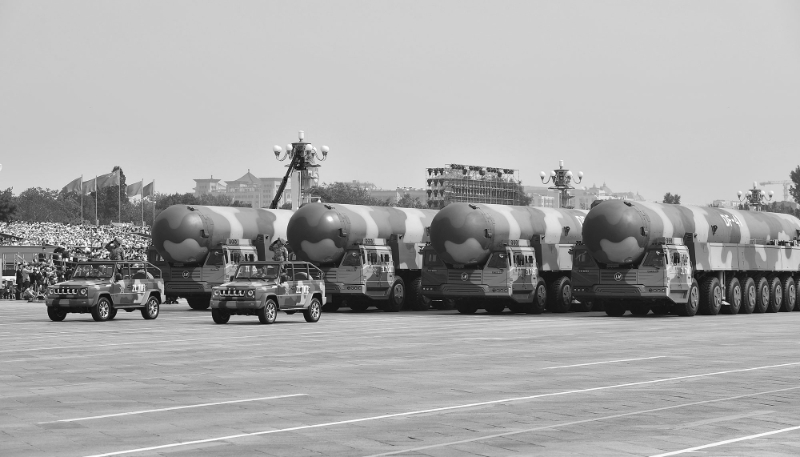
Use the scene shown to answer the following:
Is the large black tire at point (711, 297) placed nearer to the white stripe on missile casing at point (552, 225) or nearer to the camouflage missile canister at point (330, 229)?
the white stripe on missile casing at point (552, 225)

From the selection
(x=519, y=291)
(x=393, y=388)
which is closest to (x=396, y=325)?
(x=519, y=291)

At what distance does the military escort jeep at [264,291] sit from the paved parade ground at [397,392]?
5.89 ft

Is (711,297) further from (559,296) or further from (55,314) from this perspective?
(55,314)

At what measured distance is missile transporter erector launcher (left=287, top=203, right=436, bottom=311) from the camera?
40406mm

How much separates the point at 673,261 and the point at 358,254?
400 inches

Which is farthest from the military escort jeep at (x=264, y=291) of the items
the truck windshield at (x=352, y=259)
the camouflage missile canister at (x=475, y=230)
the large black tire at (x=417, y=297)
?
the large black tire at (x=417, y=297)

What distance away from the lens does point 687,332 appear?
95.9 ft

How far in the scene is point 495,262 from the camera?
127 ft

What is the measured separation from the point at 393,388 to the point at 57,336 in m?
13.3

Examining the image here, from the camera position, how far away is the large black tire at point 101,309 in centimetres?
3288

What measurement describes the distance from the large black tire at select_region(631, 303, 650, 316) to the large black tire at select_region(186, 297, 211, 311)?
14.4 meters

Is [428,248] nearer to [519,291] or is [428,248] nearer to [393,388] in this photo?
[519,291]

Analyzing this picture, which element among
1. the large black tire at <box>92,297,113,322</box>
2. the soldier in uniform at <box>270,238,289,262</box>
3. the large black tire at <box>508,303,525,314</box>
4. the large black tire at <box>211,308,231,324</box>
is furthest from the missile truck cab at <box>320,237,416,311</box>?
the large black tire at <box>92,297,113,322</box>

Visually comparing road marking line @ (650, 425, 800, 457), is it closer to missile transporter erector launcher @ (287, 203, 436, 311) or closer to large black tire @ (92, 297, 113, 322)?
large black tire @ (92, 297, 113, 322)
